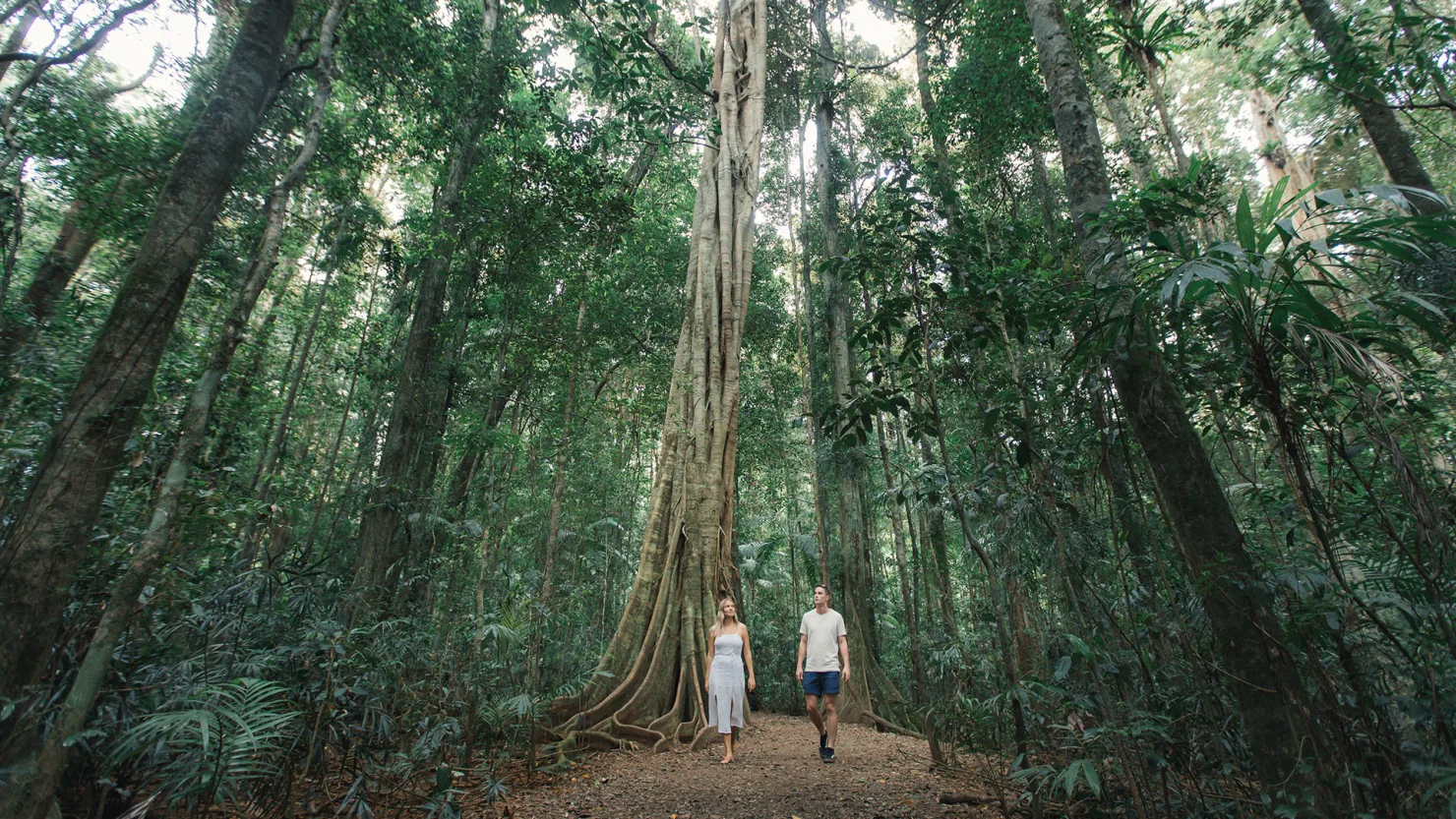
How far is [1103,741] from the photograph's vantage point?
2.69 m

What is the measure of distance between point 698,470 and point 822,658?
2297mm

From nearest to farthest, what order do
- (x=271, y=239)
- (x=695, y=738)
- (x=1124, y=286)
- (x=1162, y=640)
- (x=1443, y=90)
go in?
1. (x=1124, y=286)
2. (x=1162, y=640)
3. (x=271, y=239)
4. (x=1443, y=90)
5. (x=695, y=738)

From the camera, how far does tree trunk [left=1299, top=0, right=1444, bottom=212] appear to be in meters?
4.12

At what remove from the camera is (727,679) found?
16.5 feet

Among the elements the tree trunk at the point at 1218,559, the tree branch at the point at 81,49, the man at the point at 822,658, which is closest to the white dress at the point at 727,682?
the man at the point at 822,658

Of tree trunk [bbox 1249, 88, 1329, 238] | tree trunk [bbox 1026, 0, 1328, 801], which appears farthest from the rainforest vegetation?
tree trunk [bbox 1249, 88, 1329, 238]

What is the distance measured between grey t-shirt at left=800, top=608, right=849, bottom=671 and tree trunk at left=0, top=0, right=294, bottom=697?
14.2 feet

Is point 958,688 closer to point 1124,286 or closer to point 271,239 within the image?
point 1124,286

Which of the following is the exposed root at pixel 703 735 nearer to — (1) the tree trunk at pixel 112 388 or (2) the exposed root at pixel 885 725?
(2) the exposed root at pixel 885 725

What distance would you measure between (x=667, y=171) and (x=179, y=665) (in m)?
11.2

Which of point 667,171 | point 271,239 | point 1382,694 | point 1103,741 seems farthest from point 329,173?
point 1382,694

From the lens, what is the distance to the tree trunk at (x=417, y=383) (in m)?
6.86

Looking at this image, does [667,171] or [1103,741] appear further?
[667,171]

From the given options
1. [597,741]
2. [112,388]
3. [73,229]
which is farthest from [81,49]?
[597,741]
